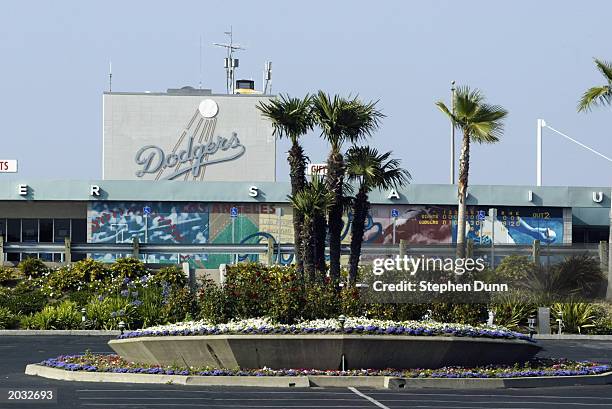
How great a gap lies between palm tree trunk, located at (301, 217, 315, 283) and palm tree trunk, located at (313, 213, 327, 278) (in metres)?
0.22

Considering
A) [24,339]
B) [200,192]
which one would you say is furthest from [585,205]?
[24,339]

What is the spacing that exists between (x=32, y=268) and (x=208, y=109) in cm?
2974

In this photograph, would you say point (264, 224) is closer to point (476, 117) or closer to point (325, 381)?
point (476, 117)

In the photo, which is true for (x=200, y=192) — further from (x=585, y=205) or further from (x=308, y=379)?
(x=308, y=379)

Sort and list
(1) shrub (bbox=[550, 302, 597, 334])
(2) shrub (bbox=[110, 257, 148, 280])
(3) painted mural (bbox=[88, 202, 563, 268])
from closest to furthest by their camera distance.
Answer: (1) shrub (bbox=[550, 302, 597, 334]), (2) shrub (bbox=[110, 257, 148, 280]), (3) painted mural (bbox=[88, 202, 563, 268])

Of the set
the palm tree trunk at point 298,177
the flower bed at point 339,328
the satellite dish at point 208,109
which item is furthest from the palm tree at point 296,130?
the satellite dish at point 208,109

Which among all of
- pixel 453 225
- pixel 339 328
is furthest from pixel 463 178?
pixel 453 225

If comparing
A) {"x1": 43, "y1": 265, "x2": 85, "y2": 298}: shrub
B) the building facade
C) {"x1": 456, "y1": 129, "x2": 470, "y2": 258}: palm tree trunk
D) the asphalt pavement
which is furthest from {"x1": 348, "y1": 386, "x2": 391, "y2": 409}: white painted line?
the building facade

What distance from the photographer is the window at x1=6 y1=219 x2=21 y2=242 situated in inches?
2707

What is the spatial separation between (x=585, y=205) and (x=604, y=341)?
96.6ft

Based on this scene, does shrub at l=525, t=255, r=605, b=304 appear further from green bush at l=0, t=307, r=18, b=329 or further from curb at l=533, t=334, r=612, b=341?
green bush at l=0, t=307, r=18, b=329

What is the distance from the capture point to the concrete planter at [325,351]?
80.8 ft

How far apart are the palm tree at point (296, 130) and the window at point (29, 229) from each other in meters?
40.0

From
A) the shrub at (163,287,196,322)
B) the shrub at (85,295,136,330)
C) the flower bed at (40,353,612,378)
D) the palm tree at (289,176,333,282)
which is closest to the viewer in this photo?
the flower bed at (40,353,612,378)
